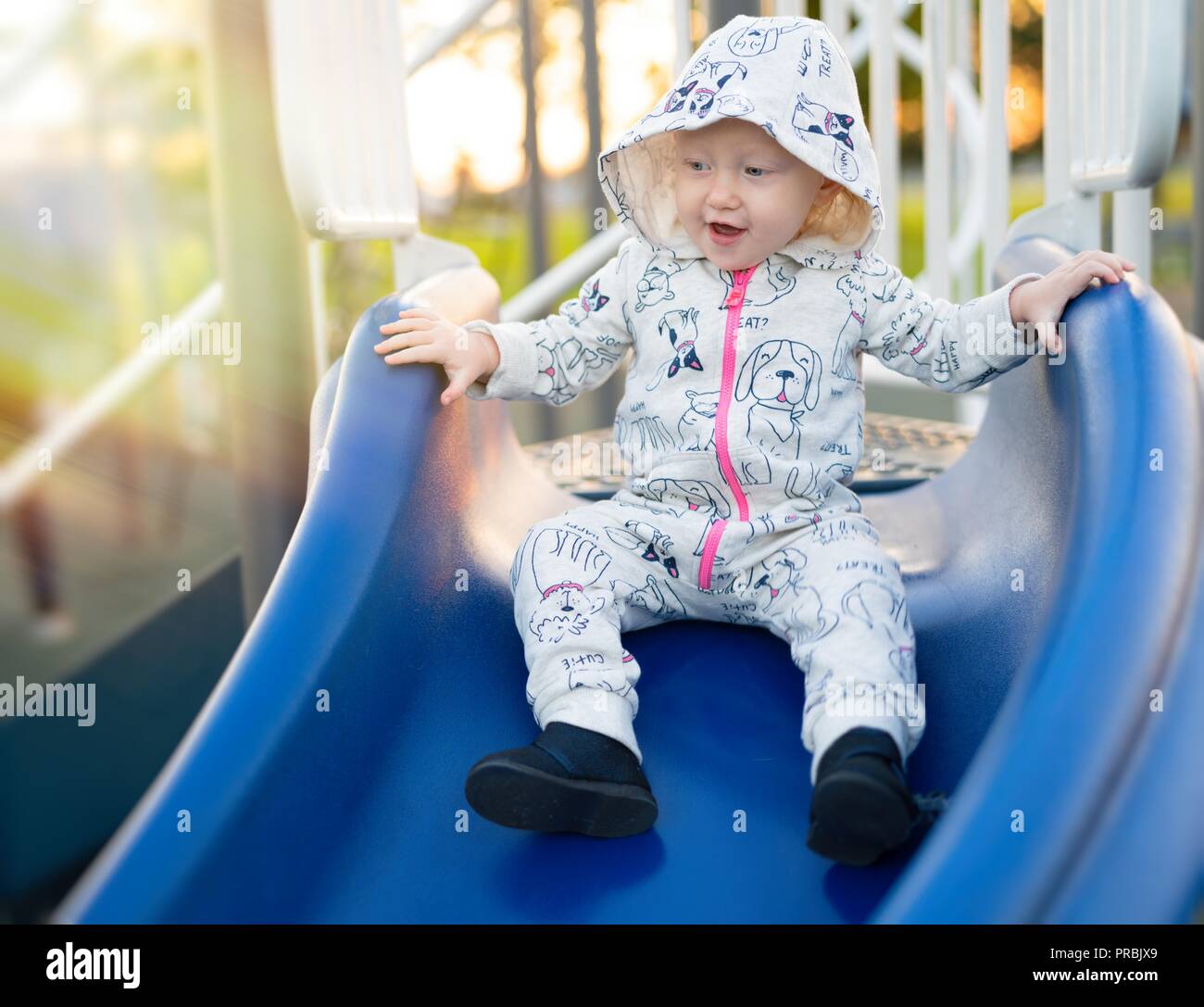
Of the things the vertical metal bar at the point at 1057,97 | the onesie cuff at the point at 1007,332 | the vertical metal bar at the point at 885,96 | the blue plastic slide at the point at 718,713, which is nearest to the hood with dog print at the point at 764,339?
the onesie cuff at the point at 1007,332

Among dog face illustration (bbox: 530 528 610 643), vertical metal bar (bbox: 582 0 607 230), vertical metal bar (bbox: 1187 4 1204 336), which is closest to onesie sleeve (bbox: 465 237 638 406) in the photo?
dog face illustration (bbox: 530 528 610 643)

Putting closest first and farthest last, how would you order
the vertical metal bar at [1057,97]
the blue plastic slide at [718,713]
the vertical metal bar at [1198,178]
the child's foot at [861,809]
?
the blue plastic slide at [718,713]
the child's foot at [861,809]
the vertical metal bar at [1057,97]
the vertical metal bar at [1198,178]

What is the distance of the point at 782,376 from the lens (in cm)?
148

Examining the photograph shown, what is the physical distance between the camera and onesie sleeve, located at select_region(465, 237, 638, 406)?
1.52m

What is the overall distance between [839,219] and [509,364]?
1.47 ft

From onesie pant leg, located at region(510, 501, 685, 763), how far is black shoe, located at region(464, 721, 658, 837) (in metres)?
0.03

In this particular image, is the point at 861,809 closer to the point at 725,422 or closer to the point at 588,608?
the point at 588,608

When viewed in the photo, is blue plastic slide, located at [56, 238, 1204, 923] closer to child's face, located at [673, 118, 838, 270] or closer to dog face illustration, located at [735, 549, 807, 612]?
dog face illustration, located at [735, 549, 807, 612]

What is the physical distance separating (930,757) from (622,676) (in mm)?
320

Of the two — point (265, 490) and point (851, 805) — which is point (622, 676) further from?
point (265, 490)

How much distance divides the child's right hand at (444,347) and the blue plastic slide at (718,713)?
30 millimetres

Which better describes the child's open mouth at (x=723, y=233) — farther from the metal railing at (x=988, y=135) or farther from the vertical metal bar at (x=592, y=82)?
the vertical metal bar at (x=592, y=82)

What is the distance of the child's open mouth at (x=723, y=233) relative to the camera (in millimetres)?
1478
